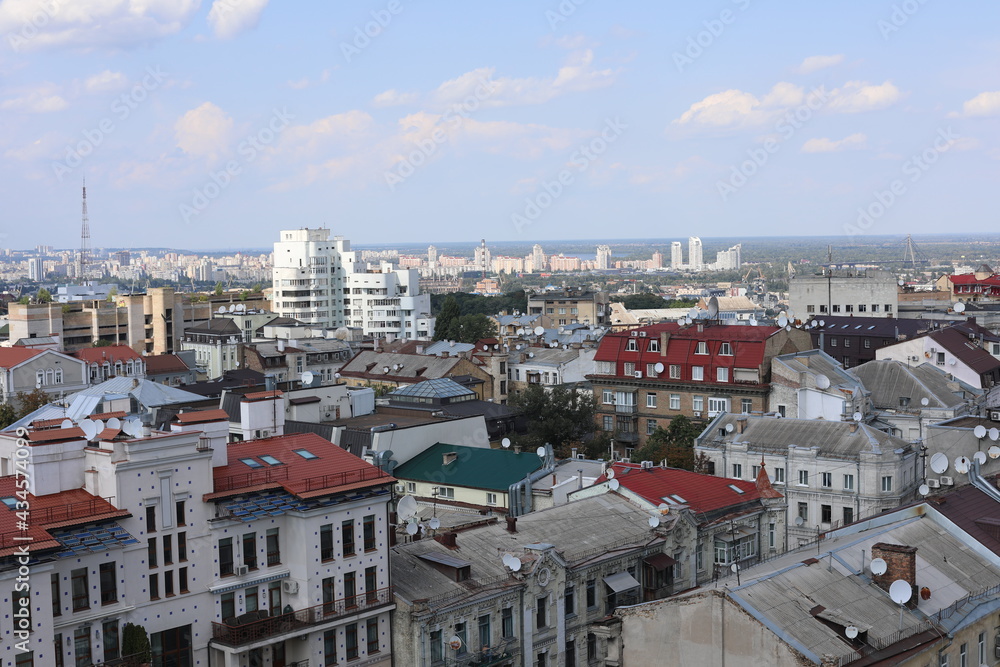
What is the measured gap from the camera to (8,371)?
88.8 metres

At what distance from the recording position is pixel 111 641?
26.8 meters

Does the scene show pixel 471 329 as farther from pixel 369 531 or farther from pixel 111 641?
pixel 111 641

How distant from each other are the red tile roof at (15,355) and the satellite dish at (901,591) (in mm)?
77884

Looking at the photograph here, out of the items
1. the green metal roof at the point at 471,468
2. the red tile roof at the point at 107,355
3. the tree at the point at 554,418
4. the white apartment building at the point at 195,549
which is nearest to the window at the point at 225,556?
the white apartment building at the point at 195,549

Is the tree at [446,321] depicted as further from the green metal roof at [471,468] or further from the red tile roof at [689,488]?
the red tile roof at [689,488]

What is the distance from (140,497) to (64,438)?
2.33 metres

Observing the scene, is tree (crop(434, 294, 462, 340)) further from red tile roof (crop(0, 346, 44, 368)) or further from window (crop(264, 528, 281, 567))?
window (crop(264, 528, 281, 567))

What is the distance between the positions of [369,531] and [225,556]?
4.17m

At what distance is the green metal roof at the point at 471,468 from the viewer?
46125mm

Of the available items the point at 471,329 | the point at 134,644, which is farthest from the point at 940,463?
the point at 471,329

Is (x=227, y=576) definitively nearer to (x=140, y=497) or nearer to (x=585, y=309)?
(x=140, y=497)

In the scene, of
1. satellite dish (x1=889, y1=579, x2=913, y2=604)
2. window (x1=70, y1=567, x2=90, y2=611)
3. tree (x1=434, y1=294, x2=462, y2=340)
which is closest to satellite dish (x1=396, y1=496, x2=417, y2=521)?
window (x1=70, y1=567, x2=90, y2=611)

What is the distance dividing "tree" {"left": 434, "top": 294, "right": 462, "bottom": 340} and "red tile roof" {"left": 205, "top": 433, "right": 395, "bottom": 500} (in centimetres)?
10920

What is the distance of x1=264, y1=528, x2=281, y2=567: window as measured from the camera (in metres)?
30.2
